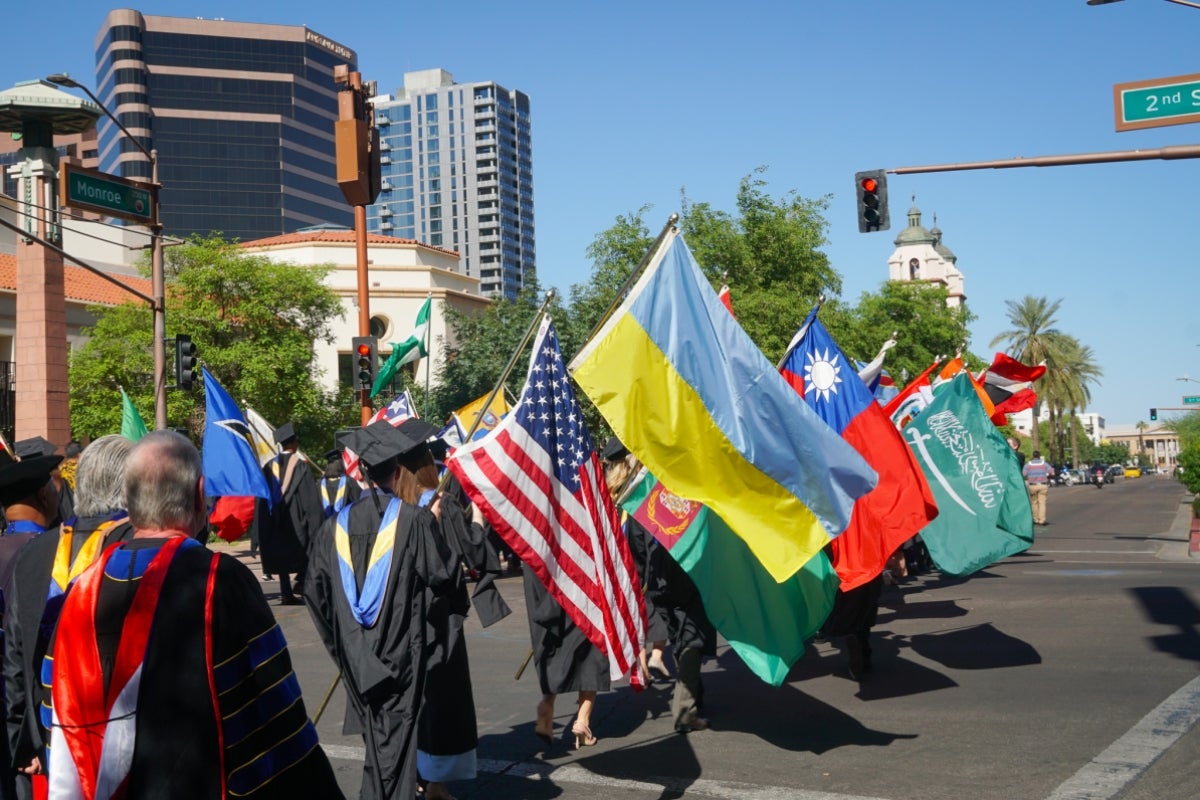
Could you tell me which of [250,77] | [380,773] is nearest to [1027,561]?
[380,773]

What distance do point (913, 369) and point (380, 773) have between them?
209ft

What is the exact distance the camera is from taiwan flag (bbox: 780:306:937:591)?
7.90m

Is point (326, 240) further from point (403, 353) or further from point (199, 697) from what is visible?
point (199, 697)

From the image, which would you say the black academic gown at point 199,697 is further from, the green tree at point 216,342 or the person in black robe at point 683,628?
the green tree at point 216,342

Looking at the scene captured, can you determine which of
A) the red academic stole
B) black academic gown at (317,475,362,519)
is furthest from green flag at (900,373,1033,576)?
the red academic stole

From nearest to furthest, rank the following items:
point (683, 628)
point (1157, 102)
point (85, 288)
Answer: point (683, 628) < point (1157, 102) < point (85, 288)

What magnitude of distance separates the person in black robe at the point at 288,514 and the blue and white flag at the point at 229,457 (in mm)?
1267

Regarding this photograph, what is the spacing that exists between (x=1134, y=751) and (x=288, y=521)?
10.0 m

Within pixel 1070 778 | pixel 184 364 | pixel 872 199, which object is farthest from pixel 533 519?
pixel 184 364

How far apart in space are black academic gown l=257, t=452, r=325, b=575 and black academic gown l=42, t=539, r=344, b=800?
1113 centimetres

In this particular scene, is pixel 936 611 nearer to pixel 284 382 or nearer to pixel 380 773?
pixel 380 773

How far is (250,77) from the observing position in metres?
132

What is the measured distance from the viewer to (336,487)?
14359mm

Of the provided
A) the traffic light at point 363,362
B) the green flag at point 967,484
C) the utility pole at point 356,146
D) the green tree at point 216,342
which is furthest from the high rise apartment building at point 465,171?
the green flag at point 967,484
